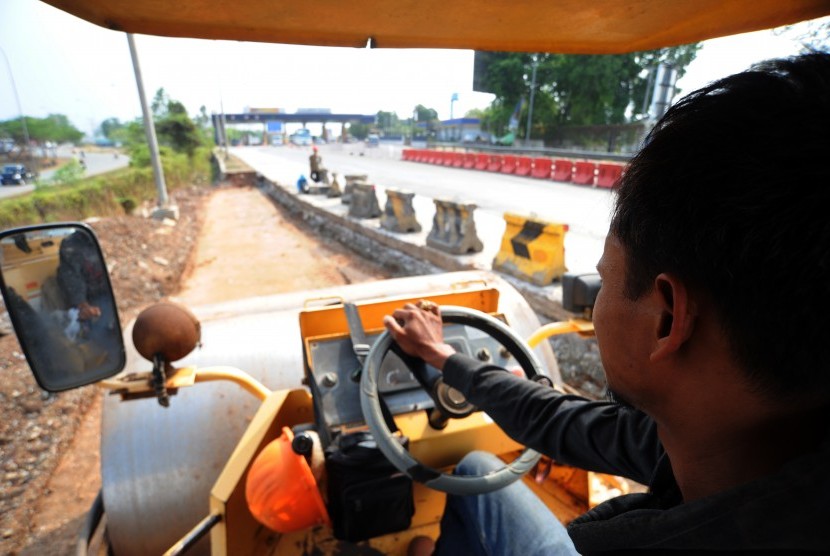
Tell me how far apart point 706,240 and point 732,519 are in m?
0.37

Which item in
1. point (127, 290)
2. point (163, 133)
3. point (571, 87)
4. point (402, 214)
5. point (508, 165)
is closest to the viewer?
point (127, 290)

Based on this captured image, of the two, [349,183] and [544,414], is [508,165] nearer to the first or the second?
[349,183]

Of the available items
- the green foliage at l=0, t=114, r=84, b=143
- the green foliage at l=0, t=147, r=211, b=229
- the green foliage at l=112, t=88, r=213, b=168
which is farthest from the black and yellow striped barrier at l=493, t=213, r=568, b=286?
the green foliage at l=112, t=88, r=213, b=168

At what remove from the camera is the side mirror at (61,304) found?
5.41 feet

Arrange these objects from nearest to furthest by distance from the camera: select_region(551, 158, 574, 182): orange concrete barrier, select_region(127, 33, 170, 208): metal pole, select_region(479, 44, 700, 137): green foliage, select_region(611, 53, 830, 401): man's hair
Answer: select_region(611, 53, 830, 401): man's hair → select_region(127, 33, 170, 208): metal pole → select_region(551, 158, 574, 182): orange concrete barrier → select_region(479, 44, 700, 137): green foliage

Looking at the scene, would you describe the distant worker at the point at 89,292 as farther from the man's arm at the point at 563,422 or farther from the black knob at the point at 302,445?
the man's arm at the point at 563,422

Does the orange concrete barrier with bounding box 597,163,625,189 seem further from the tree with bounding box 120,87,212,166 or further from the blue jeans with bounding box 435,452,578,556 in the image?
the tree with bounding box 120,87,212,166

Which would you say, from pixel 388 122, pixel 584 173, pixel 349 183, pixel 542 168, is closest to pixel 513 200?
pixel 349 183

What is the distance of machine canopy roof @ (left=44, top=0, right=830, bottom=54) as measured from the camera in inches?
48.8

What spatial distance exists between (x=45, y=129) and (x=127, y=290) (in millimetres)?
10896

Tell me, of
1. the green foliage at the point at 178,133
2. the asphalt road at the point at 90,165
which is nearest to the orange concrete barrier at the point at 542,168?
the asphalt road at the point at 90,165

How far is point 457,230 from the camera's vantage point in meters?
7.04

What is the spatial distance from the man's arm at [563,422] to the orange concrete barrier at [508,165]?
61.7 feet

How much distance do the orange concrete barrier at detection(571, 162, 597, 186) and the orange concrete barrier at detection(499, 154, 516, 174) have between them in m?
3.81
